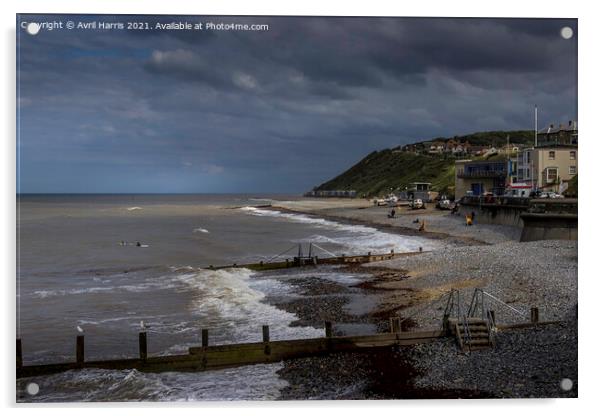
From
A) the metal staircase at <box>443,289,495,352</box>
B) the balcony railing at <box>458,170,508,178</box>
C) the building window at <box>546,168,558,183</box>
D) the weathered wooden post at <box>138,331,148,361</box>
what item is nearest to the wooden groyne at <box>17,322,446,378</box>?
the weathered wooden post at <box>138,331,148,361</box>

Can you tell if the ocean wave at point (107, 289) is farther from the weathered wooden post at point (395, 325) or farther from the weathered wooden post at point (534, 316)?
the weathered wooden post at point (534, 316)

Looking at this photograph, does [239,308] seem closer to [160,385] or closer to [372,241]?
[160,385]

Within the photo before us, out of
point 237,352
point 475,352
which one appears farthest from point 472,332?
point 237,352

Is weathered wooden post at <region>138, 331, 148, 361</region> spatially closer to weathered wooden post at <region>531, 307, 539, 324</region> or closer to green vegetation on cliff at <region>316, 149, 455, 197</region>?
weathered wooden post at <region>531, 307, 539, 324</region>

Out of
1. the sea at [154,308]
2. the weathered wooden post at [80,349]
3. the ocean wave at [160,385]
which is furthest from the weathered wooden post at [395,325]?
the weathered wooden post at [80,349]

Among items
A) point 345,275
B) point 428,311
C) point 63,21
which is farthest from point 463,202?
point 63,21

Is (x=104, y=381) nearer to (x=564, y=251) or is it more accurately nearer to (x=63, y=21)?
(x=63, y=21)
